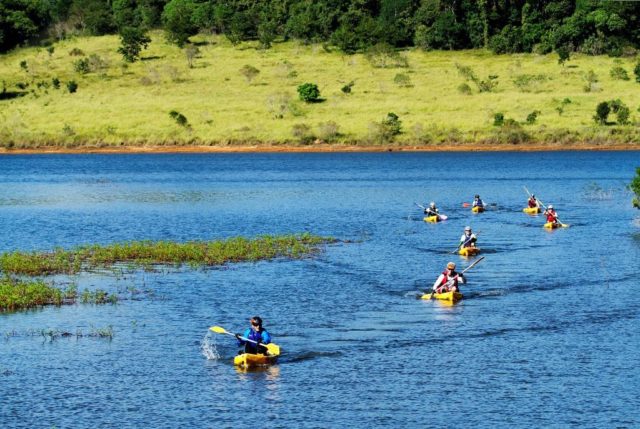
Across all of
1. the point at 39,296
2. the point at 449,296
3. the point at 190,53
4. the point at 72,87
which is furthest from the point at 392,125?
the point at 39,296

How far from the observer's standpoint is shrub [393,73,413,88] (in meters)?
158

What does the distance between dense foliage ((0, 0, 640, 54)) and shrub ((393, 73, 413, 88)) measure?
19.1m

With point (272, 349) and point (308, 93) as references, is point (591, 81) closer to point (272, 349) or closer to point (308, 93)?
point (308, 93)

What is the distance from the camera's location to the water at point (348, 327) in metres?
32.9

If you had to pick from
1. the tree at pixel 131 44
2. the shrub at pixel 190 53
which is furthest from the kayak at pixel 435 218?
the tree at pixel 131 44

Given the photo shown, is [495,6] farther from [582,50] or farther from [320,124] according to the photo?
[320,124]

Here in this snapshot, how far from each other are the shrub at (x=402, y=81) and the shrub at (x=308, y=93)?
501 inches

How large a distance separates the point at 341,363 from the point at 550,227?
38.2 metres

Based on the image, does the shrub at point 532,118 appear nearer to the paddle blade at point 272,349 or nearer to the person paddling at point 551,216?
the person paddling at point 551,216

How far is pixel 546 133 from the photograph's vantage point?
138 m

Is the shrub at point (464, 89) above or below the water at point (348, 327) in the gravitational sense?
above

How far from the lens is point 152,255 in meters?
59.1

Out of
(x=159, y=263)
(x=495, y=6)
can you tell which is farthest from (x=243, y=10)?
(x=159, y=263)

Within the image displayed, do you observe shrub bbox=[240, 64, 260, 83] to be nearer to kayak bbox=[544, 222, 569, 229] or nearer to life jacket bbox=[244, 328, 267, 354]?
kayak bbox=[544, 222, 569, 229]
